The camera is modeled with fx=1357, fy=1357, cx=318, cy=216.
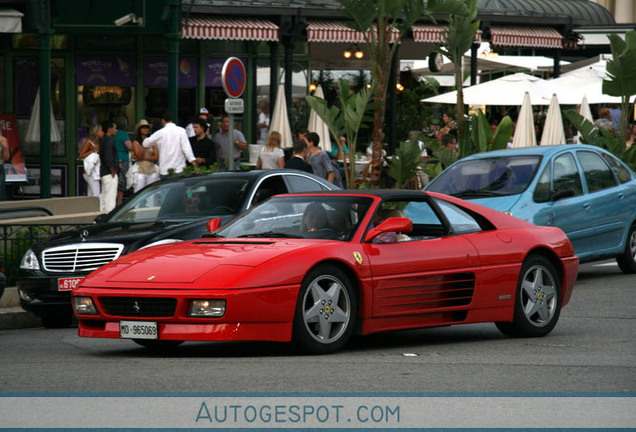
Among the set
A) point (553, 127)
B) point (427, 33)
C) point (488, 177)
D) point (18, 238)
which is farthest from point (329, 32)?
point (18, 238)

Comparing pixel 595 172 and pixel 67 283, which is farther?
pixel 595 172

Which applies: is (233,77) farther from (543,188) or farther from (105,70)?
(105,70)

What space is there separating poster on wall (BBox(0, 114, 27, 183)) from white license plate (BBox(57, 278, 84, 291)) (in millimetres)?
13981

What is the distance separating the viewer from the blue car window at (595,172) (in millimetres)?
16500

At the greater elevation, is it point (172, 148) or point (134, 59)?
point (134, 59)

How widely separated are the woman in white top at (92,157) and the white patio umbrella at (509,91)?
10902 millimetres

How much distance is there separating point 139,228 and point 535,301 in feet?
13.8

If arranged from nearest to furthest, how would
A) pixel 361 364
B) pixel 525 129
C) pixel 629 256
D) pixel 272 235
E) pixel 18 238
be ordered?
1. pixel 361 364
2. pixel 272 235
3. pixel 18 238
4. pixel 629 256
5. pixel 525 129

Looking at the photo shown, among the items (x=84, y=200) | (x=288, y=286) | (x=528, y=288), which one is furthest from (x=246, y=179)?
(x=84, y=200)

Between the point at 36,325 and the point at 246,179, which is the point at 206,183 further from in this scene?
the point at 36,325

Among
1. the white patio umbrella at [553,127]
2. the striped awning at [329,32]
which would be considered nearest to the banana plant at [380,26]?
the striped awning at [329,32]

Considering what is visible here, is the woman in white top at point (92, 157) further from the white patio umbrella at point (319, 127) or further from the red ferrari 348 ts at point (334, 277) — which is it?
the red ferrari 348 ts at point (334, 277)

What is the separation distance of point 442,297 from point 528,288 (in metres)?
0.98

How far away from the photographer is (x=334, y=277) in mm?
9664
